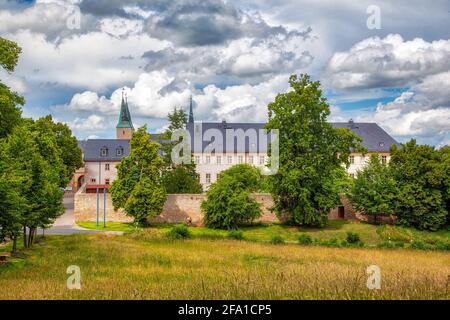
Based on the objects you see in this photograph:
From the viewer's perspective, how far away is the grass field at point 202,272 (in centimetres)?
1062

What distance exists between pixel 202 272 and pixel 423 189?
3051 cm

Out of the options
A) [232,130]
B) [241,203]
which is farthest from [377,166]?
[232,130]

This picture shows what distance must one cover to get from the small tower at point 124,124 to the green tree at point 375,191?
6517 cm

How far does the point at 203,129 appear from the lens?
77.5 meters

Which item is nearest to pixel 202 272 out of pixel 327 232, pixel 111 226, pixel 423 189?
pixel 327 232

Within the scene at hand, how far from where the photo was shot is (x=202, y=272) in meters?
17.5

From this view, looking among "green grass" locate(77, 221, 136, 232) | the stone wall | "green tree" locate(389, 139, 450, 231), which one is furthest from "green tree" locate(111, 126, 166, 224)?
"green tree" locate(389, 139, 450, 231)

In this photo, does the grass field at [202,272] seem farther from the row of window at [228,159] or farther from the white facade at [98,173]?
the white facade at [98,173]

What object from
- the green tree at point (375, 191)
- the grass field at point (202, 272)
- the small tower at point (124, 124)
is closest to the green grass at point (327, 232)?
the green tree at point (375, 191)

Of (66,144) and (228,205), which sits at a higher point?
(66,144)

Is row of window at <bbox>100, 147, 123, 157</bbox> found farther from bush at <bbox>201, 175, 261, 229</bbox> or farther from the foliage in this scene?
bush at <bbox>201, 175, 261, 229</bbox>

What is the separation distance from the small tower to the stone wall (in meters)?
56.8

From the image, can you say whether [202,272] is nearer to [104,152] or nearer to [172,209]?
[172,209]

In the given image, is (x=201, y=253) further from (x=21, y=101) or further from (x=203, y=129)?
(x=203, y=129)
